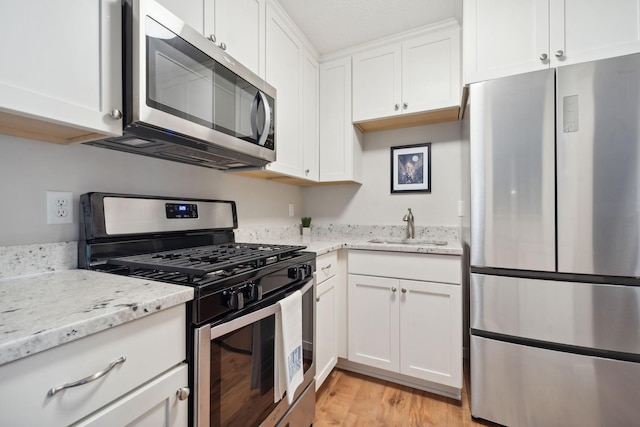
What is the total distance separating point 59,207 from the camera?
3.38 feet

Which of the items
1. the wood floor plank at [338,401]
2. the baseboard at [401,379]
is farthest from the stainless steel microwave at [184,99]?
the baseboard at [401,379]

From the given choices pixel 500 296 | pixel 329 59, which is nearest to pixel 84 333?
pixel 500 296

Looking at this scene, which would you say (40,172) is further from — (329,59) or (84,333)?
(329,59)

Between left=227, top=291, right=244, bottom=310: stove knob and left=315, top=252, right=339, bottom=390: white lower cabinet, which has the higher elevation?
left=227, top=291, right=244, bottom=310: stove knob

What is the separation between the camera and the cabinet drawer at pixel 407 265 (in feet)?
5.65

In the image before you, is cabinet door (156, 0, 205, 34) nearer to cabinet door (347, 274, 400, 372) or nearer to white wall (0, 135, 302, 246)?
white wall (0, 135, 302, 246)

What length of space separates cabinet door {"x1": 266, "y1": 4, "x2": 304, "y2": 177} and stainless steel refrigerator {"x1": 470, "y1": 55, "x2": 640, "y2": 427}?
3.67ft

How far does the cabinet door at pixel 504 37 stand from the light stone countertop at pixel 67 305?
187 cm

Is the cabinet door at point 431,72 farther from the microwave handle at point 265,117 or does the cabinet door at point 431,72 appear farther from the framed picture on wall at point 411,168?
the microwave handle at point 265,117

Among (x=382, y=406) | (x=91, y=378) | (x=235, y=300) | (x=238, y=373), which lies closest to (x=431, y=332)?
(x=382, y=406)

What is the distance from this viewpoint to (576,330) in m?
1.41

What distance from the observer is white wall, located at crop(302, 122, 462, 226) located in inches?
89.6

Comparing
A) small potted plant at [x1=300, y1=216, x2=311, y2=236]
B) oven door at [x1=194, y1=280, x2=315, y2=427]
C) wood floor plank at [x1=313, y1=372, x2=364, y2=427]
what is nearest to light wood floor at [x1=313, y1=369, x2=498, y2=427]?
wood floor plank at [x1=313, y1=372, x2=364, y2=427]

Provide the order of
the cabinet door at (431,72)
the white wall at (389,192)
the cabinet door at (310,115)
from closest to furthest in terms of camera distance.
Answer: the cabinet door at (431,72) < the cabinet door at (310,115) < the white wall at (389,192)
